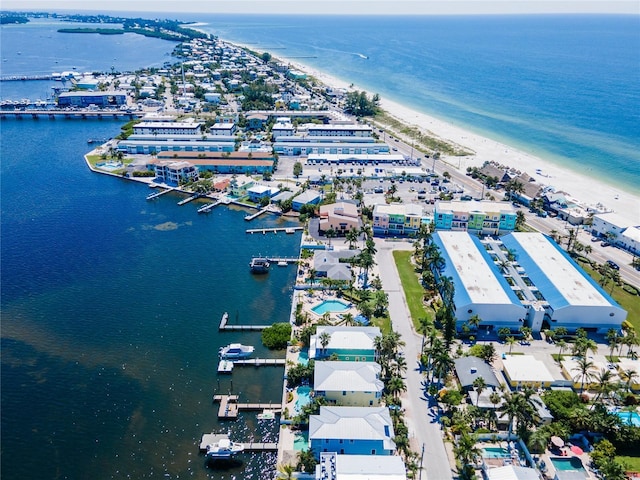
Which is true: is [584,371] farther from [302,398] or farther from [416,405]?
[302,398]

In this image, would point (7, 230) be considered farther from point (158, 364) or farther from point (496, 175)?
point (496, 175)

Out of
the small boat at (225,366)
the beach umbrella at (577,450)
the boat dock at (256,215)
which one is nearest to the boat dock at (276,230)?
the boat dock at (256,215)

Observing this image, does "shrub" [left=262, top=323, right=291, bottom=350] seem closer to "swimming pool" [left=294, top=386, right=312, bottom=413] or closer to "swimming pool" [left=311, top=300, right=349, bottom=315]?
"swimming pool" [left=311, top=300, right=349, bottom=315]

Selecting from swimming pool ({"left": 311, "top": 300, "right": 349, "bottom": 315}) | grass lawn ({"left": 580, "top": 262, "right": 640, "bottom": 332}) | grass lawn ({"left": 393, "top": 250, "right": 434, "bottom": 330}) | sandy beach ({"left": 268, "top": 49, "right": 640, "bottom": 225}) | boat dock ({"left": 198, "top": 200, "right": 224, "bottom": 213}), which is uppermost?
sandy beach ({"left": 268, "top": 49, "right": 640, "bottom": 225})

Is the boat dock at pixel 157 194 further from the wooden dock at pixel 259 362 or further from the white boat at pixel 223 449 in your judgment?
the white boat at pixel 223 449

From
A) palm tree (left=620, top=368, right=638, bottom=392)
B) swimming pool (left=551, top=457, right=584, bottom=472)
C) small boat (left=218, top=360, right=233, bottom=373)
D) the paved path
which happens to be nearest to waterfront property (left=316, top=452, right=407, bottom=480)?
the paved path

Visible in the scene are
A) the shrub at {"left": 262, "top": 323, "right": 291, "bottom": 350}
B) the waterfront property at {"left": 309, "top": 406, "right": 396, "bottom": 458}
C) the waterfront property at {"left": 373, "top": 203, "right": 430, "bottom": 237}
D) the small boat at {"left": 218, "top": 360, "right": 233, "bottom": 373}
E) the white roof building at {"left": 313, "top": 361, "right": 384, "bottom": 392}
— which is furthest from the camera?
the waterfront property at {"left": 373, "top": 203, "right": 430, "bottom": 237}
